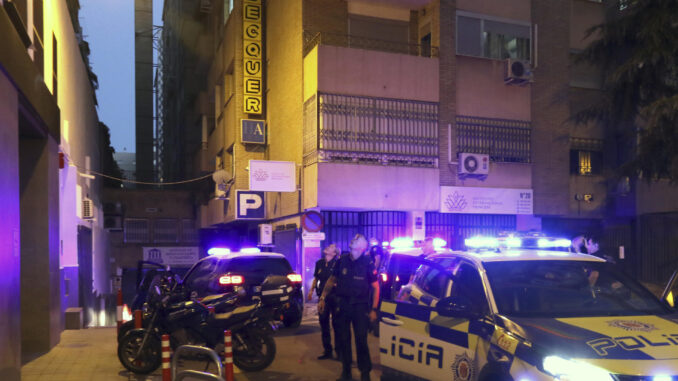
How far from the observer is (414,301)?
728 centimetres

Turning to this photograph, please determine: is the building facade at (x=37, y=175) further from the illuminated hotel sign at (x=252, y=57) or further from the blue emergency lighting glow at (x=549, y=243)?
the illuminated hotel sign at (x=252, y=57)

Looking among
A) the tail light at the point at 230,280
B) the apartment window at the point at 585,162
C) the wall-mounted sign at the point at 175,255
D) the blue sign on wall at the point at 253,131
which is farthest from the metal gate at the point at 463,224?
the wall-mounted sign at the point at 175,255

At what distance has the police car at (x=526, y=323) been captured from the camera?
4.71 m

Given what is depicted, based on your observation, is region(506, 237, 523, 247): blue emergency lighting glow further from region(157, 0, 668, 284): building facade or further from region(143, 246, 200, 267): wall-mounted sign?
region(143, 246, 200, 267): wall-mounted sign

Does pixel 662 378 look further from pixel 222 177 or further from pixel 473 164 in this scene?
pixel 222 177

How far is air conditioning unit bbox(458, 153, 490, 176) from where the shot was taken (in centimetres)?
2191

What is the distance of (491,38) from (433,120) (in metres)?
4.09

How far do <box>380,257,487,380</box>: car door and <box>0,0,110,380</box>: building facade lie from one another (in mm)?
4264

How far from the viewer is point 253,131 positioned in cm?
2720

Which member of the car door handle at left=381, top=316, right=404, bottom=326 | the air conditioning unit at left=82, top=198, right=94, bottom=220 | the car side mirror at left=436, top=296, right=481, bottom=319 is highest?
the air conditioning unit at left=82, top=198, right=94, bottom=220

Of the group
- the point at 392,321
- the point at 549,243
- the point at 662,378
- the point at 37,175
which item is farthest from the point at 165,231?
the point at 662,378

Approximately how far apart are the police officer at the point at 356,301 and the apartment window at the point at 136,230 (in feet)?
112

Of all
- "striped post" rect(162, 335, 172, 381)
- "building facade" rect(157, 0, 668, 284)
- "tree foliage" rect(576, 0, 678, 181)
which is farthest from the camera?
"building facade" rect(157, 0, 668, 284)

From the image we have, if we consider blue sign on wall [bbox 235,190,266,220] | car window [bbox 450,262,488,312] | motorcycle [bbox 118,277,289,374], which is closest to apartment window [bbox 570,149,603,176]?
blue sign on wall [bbox 235,190,266,220]
